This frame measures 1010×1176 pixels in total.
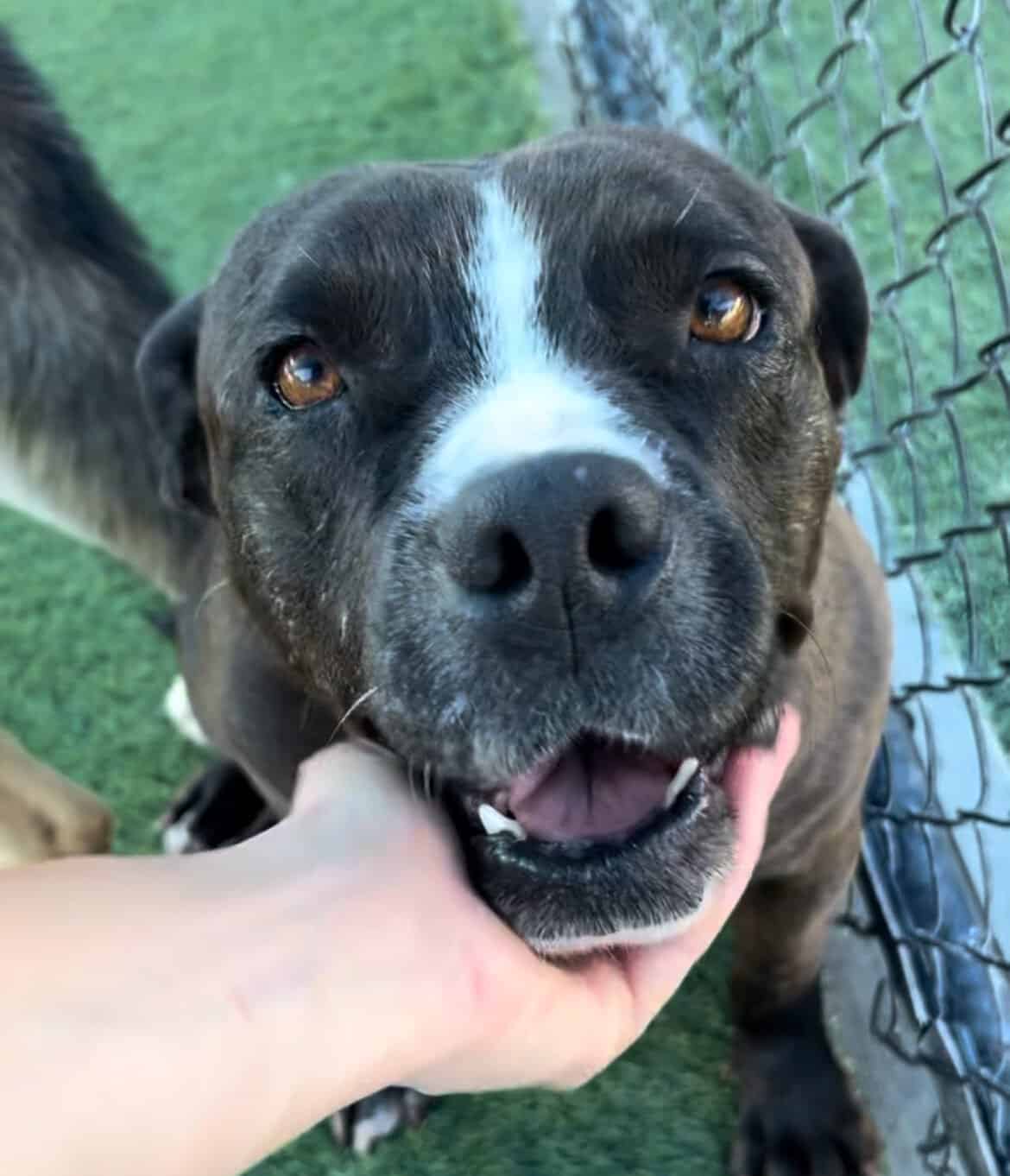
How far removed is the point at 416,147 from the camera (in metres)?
3.87

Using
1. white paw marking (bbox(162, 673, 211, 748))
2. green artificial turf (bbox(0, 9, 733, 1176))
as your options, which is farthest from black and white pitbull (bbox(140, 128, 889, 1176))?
white paw marking (bbox(162, 673, 211, 748))

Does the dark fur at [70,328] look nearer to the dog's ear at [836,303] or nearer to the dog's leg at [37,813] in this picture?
the dog's leg at [37,813]

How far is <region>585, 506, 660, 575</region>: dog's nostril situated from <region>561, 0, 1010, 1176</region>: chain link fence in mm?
1053

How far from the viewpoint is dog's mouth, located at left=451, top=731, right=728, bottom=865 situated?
1488mm

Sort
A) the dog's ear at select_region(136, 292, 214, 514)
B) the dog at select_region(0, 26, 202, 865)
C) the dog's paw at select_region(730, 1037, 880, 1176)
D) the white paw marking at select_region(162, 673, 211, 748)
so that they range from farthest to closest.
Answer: the white paw marking at select_region(162, 673, 211, 748) → the dog at select_region(0, 26, 202, 865) → the dog's paw at select_region(730, 1037, 880, 1176) → the dog's ear at select_region(136, 292, 214, 514)

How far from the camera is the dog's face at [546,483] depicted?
1.32m

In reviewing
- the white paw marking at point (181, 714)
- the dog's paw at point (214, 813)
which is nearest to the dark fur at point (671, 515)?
the dog's paw at point (214, 813)

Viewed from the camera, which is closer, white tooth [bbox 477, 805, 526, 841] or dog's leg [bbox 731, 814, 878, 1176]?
white tooth [bbox 477, 805, 526, 841]

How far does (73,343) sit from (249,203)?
165 centimetres

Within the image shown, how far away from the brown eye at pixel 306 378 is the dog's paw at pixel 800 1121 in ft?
4.27

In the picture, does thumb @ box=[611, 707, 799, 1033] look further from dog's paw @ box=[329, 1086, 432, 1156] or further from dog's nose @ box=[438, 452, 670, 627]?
dog's paw @ box=[329, 1086, 432, 1156]

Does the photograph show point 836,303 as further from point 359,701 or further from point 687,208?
point 359,701

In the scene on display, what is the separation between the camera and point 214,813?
260 cm

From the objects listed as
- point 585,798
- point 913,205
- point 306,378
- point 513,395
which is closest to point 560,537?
Answer: point 513,395
